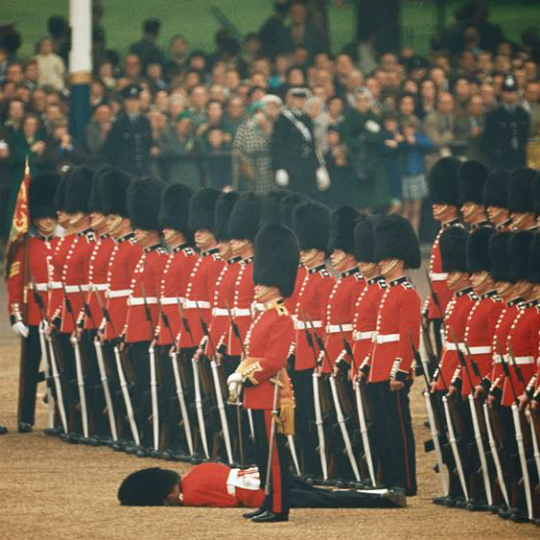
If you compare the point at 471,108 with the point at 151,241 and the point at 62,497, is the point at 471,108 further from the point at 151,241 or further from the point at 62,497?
the point at 62,497

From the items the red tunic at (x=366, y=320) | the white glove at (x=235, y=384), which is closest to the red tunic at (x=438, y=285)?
the red tunic at (x=366, y=320)

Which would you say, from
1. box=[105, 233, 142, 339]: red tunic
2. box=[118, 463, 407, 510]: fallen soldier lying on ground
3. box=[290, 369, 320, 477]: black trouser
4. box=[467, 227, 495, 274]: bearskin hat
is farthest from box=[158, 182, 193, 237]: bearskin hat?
box=[118, 463, 407, 510]: fallen soldier lying on ground

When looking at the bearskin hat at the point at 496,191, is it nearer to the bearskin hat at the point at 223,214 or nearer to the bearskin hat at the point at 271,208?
the bearskin hat at the point at 271,208

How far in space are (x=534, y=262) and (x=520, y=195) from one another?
8.44 feet

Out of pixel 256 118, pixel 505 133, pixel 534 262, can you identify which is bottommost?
pixel 534 262

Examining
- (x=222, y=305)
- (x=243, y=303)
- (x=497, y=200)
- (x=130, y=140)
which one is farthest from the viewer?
(x=130, y=140)

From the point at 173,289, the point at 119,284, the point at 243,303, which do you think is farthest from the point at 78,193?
the point at 243,303

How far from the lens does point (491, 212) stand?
533 inches

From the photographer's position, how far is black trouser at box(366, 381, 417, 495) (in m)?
11.4

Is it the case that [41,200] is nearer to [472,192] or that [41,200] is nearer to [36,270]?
[36,270]

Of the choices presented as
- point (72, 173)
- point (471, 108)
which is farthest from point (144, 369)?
point (471, 108)

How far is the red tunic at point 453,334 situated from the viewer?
11188 mm

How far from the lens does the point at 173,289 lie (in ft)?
43.1

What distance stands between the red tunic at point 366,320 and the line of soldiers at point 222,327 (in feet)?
0.03
